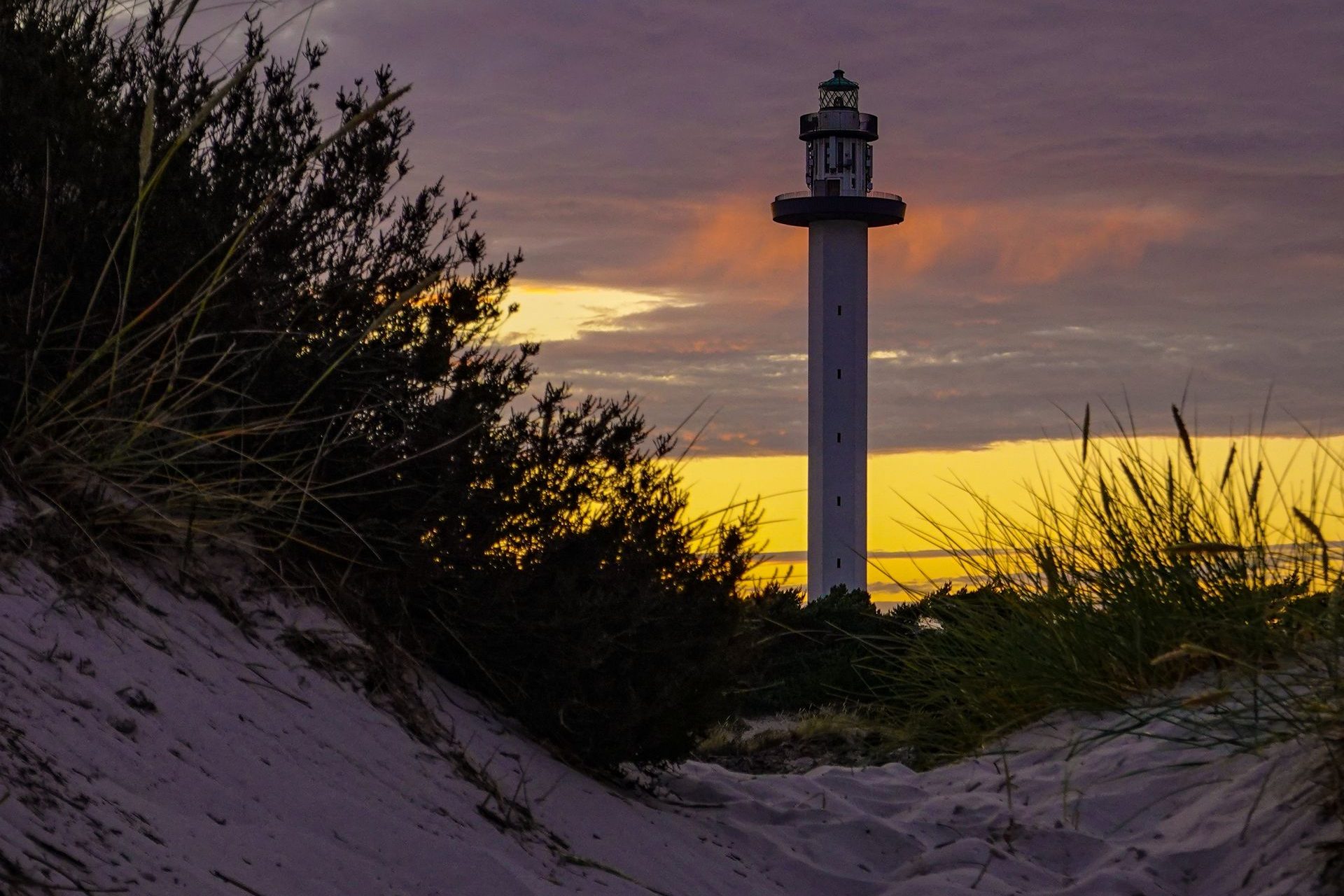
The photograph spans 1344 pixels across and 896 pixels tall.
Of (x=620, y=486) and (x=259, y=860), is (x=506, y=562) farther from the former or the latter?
(x=259, y=860)

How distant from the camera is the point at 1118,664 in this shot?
552 cm

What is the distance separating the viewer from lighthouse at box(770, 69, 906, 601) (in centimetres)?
2930

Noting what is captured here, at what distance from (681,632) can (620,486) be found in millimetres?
632

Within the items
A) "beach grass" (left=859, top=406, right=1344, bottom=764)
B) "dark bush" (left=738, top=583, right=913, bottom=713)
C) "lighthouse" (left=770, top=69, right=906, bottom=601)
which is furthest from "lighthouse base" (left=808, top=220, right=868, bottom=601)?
"beach grass" (left=859, top=406, right=1344, bottom=764)

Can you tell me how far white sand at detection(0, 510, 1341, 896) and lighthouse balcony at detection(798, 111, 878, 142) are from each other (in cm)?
2701

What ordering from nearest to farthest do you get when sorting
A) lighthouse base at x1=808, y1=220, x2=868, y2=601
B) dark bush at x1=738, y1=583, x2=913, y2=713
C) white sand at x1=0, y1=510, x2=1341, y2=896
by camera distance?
white sand at x1=0, y1=510, x2=1341, y2=896 < dark bush at x1=738, y1=583, x2=913, y2=713 < lighthouse base at x1=808, y1=220, x2=868, y2=601

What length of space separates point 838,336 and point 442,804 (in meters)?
26.8

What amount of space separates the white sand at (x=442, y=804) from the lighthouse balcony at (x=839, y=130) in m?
27.0

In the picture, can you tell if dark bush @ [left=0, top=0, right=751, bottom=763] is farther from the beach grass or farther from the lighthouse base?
the lighthouse base

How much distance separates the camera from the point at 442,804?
11.1 ft

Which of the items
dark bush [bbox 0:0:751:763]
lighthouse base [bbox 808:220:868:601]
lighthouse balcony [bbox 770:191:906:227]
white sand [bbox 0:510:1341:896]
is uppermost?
lighthouse balcony [bbox 770:191:906:227]

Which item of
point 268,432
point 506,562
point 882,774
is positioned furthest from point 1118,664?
point 268,432

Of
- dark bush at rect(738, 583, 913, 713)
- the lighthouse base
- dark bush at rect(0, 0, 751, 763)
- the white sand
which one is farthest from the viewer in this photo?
the lighthouse base

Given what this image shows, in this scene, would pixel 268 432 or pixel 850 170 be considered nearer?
pixel 268 432
